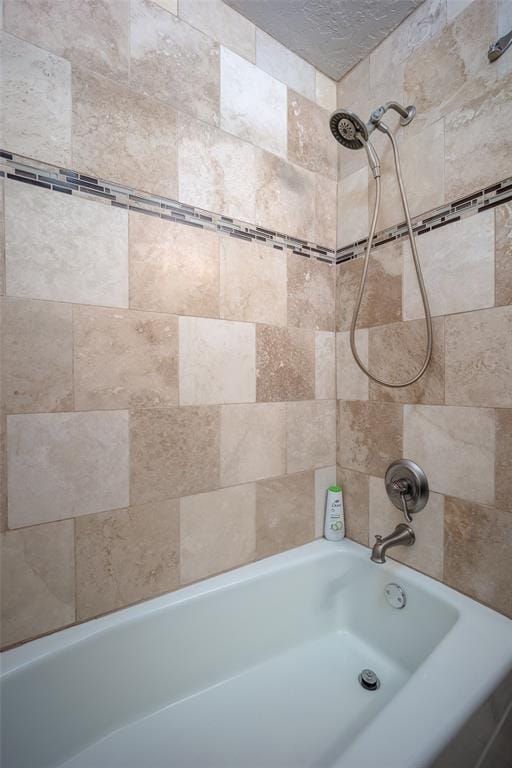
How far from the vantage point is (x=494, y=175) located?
3.36 ft

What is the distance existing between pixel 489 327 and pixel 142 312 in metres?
1.04

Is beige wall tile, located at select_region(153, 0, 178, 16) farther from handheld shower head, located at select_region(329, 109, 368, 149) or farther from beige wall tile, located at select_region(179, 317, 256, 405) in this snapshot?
beige wall tile, located at select_region(179, 317, 256, 405)

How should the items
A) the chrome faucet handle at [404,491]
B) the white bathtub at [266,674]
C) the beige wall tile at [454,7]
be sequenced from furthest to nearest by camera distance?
the chrome faucet handle at [404,491]
the beige wall tile at [454,7]
the white bathtub at [266,674]

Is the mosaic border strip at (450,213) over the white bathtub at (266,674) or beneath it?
over

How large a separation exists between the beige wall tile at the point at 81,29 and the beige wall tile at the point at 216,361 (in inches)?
29.8

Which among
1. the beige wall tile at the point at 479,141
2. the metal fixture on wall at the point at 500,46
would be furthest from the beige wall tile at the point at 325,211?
the metal fixture on wall at the point at 500,46

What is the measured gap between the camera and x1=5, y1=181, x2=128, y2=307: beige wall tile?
887mm

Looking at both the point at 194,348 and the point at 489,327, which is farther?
the point at 194,348

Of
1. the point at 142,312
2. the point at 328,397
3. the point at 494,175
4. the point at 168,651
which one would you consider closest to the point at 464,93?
the point at 494,175

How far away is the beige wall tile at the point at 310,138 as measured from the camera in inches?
54.9

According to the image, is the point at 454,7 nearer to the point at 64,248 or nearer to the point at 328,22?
the point at 328,22

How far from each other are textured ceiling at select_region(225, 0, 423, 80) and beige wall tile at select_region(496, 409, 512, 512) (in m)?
1.44

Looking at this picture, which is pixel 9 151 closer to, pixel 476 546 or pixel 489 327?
pixel 489 327

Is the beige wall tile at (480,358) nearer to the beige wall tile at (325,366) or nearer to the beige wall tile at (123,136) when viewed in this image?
the beige wall tile at (325,366)
